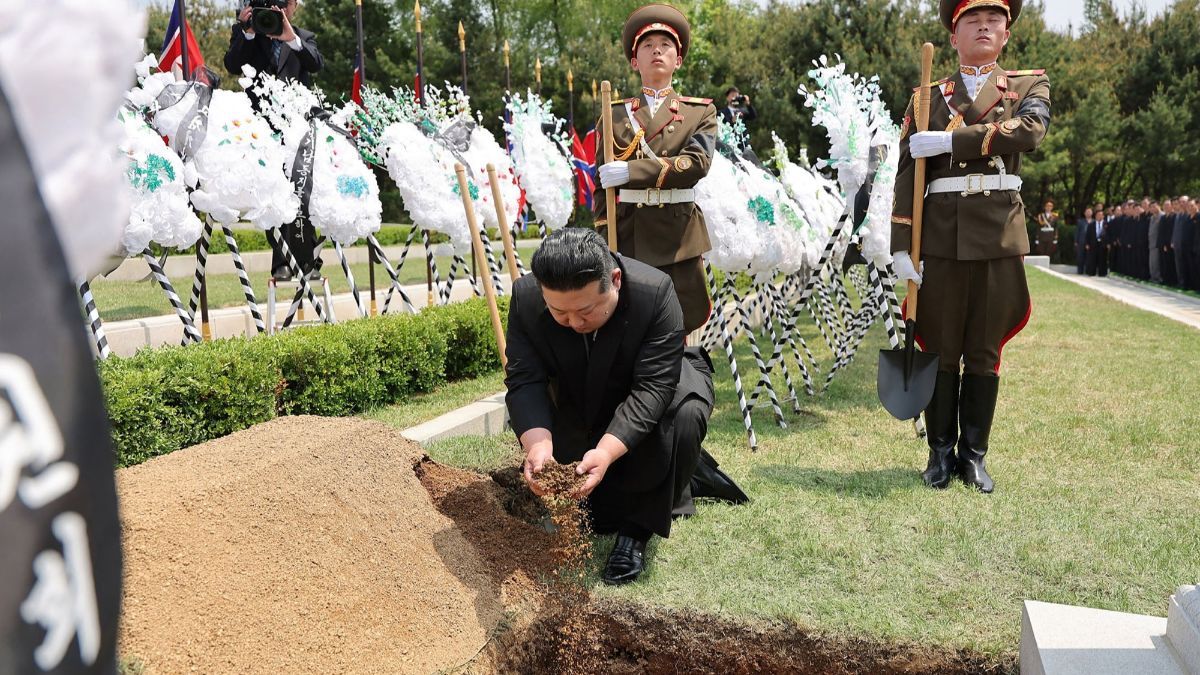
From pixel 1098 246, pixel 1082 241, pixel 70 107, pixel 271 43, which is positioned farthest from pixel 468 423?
pixel 1082 241

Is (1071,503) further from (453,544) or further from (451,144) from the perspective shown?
(451,144)

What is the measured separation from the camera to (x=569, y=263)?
3070mm

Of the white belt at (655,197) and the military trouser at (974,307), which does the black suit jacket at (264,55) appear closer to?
the white belt at (655,197)

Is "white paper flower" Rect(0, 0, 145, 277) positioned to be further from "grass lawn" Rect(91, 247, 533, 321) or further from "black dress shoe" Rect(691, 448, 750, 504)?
"grass lawn" Rect(91, 247, 533, 321)

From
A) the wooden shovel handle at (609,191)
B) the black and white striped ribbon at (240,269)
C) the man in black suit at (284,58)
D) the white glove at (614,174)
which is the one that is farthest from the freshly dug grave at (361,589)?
the man in black suit at (284,58)

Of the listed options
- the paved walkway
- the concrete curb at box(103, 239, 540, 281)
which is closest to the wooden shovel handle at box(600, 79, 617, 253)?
the concrete curb at box(103, 239, 540, 281)

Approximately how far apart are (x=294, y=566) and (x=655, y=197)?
260 centimetres

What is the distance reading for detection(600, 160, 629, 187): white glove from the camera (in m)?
4.47

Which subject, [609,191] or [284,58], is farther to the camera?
[284,58]

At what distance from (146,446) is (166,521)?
4.34 ft

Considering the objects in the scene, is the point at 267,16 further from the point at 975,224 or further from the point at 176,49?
the point at 975,224

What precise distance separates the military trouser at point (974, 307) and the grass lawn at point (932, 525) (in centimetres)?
60

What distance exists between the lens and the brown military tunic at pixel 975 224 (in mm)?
4270

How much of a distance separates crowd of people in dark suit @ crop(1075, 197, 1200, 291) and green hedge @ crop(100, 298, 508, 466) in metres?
14.6
